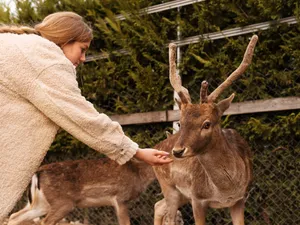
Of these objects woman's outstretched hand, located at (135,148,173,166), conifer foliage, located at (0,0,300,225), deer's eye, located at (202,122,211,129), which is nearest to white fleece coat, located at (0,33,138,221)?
woman's outstretched hand, located at (135,148,173,166)

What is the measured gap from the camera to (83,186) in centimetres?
770

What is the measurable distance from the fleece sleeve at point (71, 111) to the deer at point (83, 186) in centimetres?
472

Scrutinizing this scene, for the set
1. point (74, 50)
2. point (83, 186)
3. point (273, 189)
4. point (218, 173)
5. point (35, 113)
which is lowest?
point (83, 186)

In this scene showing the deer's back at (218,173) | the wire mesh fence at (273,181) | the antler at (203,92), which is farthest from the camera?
the wire mesh fence at (273,181)

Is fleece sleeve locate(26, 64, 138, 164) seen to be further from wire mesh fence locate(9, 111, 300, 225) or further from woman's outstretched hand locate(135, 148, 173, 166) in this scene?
wire mesh fence locate(9, 111, 300, 225)

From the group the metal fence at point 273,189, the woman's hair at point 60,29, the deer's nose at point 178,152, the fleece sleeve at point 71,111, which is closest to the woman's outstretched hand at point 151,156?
the fleece sleeve at point 71,111

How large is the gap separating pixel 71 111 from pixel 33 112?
0.58 feet

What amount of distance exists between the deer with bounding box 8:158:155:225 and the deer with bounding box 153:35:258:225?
4.51ft

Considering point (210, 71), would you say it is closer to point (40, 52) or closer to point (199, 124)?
point (199, 124)

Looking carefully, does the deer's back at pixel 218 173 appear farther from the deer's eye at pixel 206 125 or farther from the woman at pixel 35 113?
the woman at pixel 35 113

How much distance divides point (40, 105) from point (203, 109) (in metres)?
2.49

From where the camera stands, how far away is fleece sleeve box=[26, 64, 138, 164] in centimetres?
272

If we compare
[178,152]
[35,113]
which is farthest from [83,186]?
[35,113]

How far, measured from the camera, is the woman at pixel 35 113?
2732 millimetres
